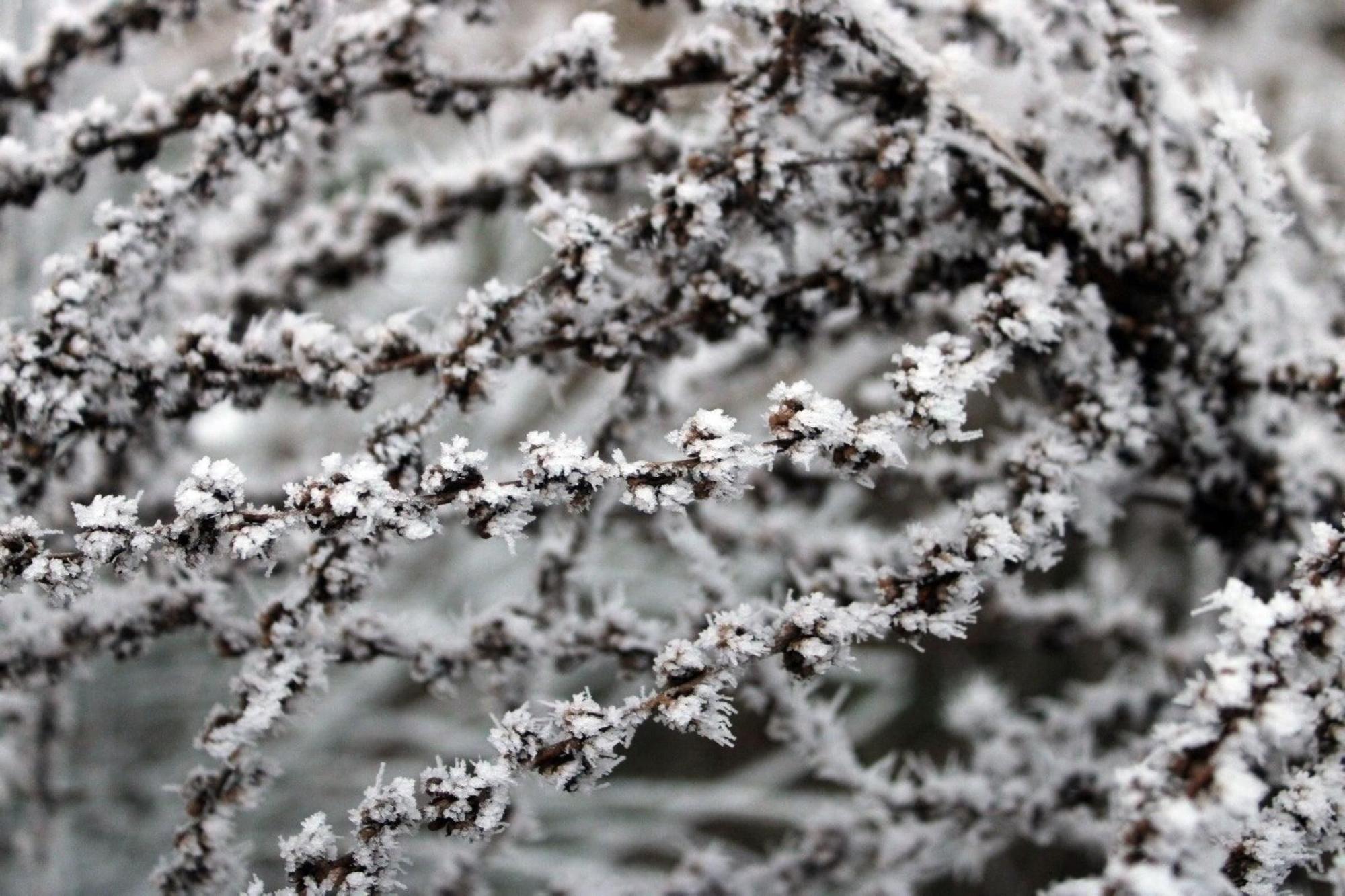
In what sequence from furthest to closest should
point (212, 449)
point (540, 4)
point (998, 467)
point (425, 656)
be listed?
point (540, 4) → point (212, 449) → point (998, 467) → point (425, 656)

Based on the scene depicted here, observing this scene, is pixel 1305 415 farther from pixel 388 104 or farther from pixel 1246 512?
pixel 388 104

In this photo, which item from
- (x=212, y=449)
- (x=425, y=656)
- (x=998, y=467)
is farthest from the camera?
(x=212, y=449)

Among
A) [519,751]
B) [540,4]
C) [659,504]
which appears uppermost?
[540,4]

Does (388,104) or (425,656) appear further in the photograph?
(388,104)

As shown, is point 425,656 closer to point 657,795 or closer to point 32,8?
point 32,8

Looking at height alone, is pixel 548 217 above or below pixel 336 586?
above

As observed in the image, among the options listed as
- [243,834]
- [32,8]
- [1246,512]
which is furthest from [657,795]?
[32,8]

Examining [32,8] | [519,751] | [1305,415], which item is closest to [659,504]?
[519,751]
